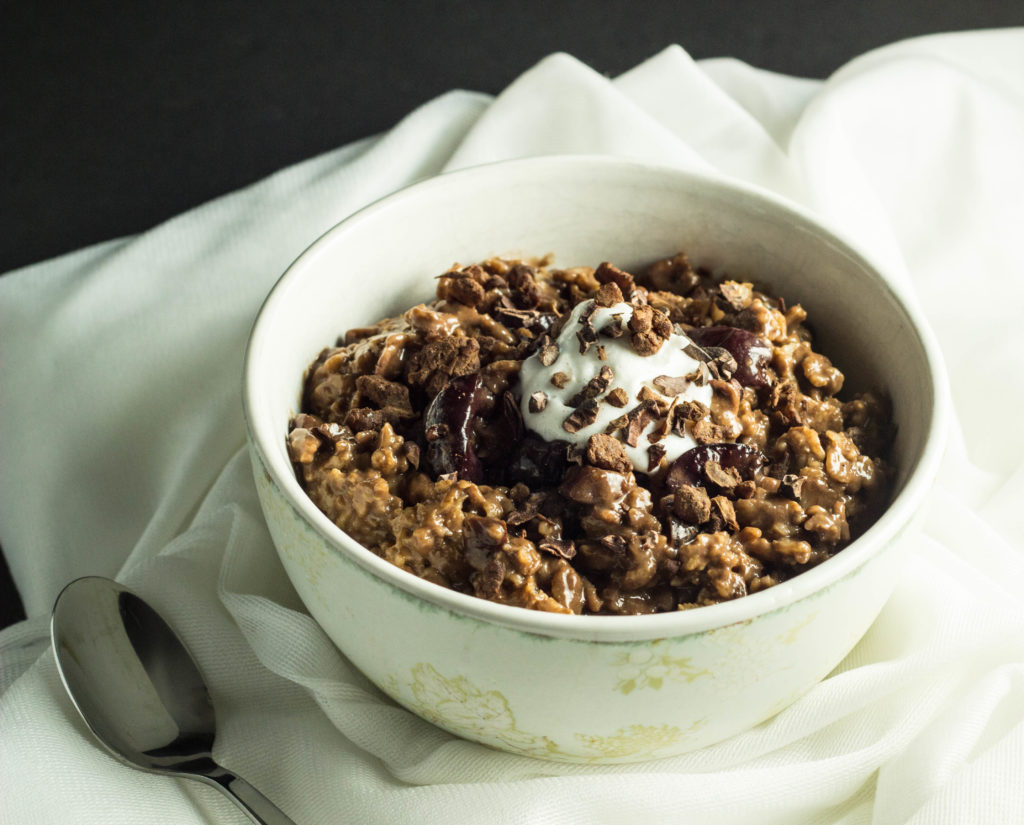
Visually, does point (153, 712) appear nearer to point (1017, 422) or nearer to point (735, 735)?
point (735, 735)

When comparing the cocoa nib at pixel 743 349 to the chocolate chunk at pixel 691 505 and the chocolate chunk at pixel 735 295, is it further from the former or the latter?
the chocolate chunk at pixel 691 505

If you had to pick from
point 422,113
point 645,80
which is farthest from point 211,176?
point 645,80

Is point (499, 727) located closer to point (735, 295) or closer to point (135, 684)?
point (135, 684)

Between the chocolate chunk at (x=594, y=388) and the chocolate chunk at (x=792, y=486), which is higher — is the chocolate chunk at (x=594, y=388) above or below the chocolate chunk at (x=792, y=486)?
above

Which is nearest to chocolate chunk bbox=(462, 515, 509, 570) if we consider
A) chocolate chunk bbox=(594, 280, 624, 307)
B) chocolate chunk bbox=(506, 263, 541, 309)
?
chocolate chunk bbox=(594, 280, 624, 307)

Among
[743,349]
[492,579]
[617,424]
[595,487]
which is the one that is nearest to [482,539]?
[492,579]

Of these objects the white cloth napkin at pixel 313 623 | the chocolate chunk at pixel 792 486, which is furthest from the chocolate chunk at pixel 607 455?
the white cloth napkin at pixel 313 623
